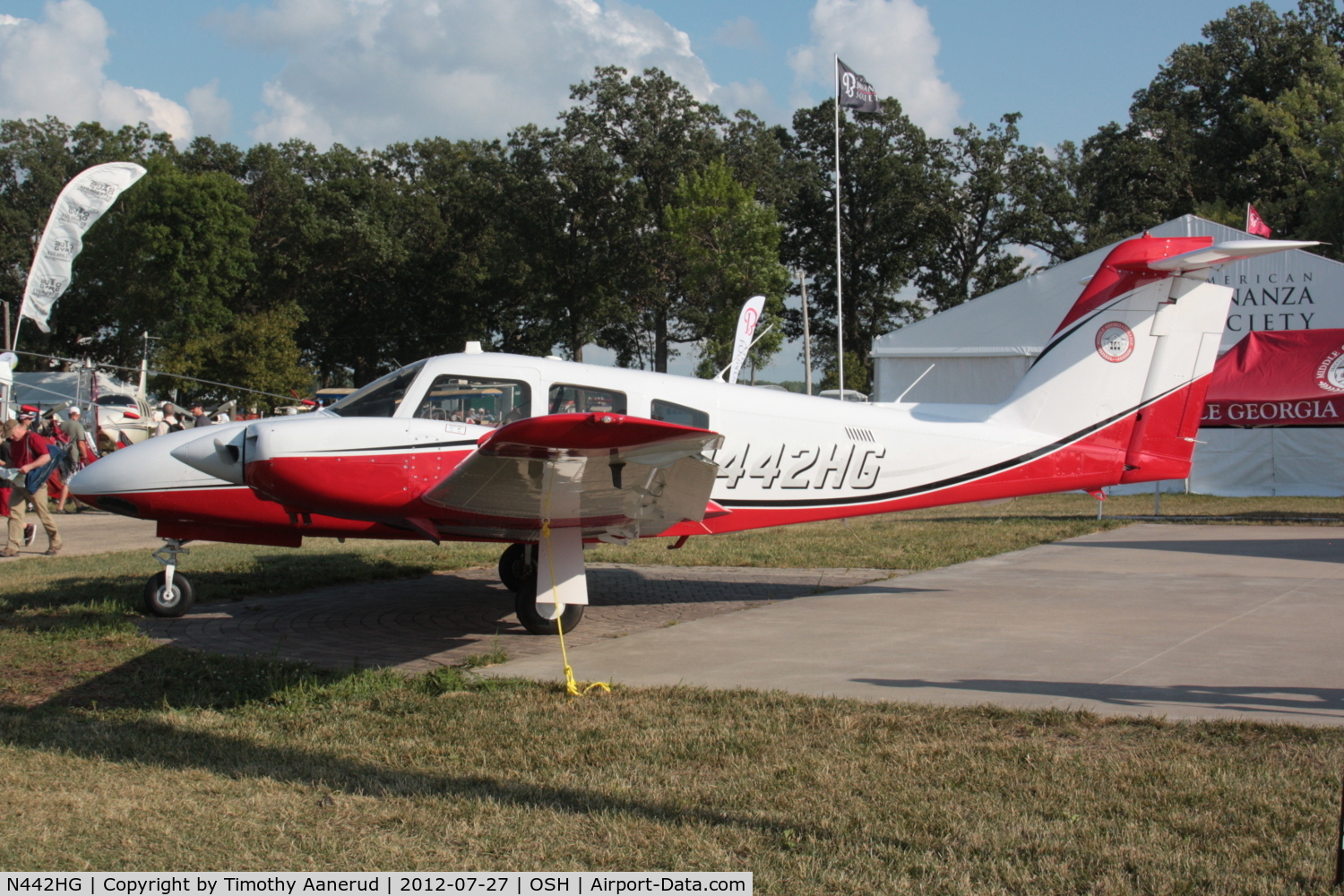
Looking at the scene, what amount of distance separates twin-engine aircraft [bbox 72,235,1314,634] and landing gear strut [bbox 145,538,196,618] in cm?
2

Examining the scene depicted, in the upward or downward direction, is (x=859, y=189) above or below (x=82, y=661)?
above

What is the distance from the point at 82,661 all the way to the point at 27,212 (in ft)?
204

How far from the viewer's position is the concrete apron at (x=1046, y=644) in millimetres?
6141

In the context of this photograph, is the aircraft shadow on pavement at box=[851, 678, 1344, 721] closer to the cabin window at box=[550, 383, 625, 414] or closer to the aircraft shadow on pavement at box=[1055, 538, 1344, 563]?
the cabin window at box=[550, 383, 625, 414]

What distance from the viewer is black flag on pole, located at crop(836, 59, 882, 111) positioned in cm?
3008

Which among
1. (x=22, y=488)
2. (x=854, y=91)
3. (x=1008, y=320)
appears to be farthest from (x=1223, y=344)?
(x=22, y=488)

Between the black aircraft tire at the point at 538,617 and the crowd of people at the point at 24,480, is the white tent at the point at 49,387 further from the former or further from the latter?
the black aircraft tire at the point at 538,617

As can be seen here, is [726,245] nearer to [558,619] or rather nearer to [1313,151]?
[1313,151]

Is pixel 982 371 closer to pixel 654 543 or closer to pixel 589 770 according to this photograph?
pixel 654 543

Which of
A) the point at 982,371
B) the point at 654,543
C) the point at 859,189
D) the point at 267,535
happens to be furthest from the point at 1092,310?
the point at 859,189

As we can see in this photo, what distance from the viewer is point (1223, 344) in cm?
2203

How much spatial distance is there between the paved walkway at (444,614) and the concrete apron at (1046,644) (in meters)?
0.55

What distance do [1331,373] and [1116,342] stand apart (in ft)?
40.3

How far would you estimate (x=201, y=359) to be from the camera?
163 ft
